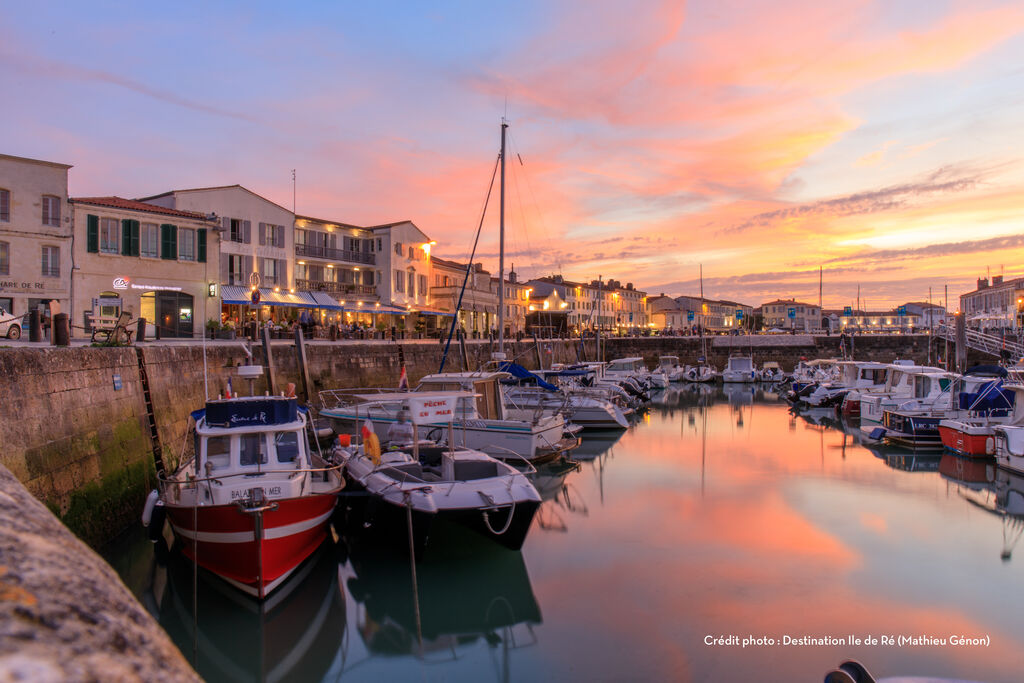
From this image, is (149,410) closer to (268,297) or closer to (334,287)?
(268,297)

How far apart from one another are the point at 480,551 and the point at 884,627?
6.74 metres

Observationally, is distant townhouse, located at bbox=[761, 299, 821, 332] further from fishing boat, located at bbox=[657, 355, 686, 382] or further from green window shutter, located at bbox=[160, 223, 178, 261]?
green window shutter, located at bbox=[160, 223, 178, 261]

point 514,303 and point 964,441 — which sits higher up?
point 514,303

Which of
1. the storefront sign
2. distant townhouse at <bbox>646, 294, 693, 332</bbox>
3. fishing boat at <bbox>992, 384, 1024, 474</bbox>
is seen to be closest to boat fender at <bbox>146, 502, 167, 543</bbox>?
the storefront sign

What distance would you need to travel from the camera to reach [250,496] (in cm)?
1019

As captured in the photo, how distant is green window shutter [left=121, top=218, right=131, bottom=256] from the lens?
29.5 m

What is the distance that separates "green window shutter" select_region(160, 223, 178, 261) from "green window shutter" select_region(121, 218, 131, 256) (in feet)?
4.86

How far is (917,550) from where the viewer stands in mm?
13109

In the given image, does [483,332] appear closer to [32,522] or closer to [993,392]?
[993,392]

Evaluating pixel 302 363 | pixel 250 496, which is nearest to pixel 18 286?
pixel 302 363

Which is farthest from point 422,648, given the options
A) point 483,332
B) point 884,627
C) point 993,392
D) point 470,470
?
point 483,332

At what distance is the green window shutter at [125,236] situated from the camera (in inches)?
1160

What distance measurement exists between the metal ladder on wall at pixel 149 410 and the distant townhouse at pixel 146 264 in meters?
11.9

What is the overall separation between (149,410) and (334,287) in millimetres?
30880
